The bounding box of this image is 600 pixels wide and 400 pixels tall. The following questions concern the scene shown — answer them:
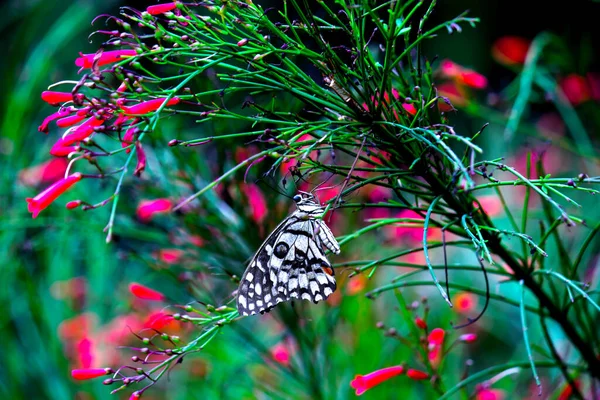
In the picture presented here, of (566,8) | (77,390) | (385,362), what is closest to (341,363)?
(385,362)

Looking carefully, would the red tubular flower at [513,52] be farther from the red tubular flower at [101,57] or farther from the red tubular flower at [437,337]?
the red tubular flower at [101,57]

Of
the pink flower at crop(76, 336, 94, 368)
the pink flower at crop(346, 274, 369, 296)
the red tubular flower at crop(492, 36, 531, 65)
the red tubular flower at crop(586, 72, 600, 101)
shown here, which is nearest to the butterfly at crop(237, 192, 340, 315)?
the pink flower at crop(346, 274, 369, 296)

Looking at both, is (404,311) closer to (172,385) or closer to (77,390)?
(77,390)

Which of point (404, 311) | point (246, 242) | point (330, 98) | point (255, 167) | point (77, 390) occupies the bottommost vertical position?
point (77, 390)

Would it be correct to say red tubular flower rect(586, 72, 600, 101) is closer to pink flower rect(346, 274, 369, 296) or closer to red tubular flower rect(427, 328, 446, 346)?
pink flower rect(346, 274, 369, 296)

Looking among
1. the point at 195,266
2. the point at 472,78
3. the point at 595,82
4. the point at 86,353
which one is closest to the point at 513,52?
the point at 595,82

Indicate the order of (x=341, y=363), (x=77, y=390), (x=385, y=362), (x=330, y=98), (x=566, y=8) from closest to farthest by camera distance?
(x=330, y=98) → (x=385, y=362) → (x=341, y=363) → (x=77, y=390) → (x=566, y=8)
